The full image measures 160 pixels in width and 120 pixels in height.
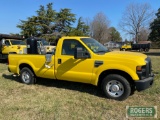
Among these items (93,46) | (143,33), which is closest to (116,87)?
(93,46)

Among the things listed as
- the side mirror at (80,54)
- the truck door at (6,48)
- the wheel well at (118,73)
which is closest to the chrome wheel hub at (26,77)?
the side mirror at (80,54)

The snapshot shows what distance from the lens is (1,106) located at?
5.59 meters

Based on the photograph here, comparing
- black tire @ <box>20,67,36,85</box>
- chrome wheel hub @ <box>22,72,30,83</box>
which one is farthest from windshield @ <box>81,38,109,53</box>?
chrome wheel hub @ <box>22,72,30,83</box>

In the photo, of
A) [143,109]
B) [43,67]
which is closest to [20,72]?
[43,67]

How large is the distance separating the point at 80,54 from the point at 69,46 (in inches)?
33.3

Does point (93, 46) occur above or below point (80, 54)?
above

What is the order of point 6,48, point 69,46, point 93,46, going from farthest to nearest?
1. point 6,48
2. point 69,46
3. point 93,46

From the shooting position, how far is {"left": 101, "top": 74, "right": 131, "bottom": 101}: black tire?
5789 millimetres

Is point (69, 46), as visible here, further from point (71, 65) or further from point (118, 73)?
point (118, 73)

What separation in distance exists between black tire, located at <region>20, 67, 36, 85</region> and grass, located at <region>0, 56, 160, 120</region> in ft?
1.03

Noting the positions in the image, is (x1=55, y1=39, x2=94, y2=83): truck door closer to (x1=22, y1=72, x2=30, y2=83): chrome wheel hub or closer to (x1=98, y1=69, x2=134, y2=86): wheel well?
(x1=98, y1=69, x2=134, y2=86): wheel well

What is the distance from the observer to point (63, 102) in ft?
19.1

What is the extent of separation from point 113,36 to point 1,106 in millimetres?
97322

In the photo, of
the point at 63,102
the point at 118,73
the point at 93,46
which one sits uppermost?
the point at 93,46
